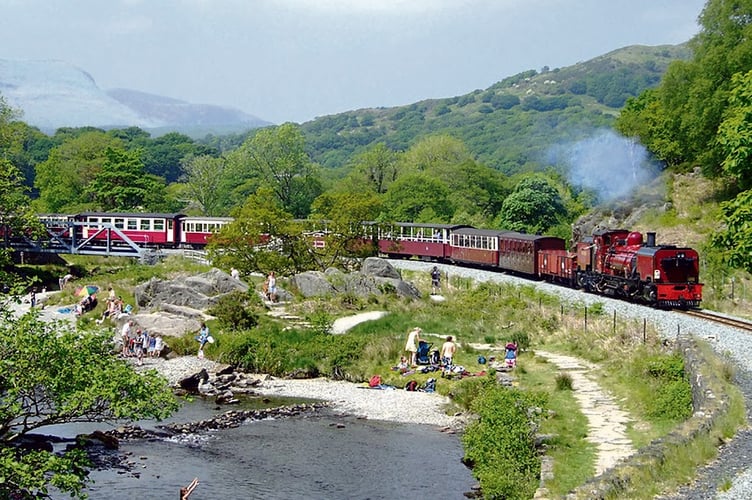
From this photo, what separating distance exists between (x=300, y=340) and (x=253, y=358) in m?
2.07

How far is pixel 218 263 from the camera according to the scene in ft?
175

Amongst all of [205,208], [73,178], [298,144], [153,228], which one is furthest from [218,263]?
[73,178]

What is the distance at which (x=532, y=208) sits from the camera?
79.3 m

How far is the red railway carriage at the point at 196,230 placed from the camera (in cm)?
7231

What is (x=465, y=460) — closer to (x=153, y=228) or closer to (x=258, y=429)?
(x=258, y=429)

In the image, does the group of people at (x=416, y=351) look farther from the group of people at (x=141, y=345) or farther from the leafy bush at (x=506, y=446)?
the group of people at (x=141, y=345)

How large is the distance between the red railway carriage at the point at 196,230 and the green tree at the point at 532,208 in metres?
26.0

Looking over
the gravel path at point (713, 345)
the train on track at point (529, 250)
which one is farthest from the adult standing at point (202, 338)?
the train on track at point (529, 250)

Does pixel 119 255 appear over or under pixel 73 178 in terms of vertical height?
under

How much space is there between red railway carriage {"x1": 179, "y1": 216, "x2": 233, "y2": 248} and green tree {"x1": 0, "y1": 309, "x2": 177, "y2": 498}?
2191 inches

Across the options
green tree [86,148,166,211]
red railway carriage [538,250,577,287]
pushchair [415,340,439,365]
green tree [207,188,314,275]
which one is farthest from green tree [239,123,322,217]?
pushchair [415,340,439,365]

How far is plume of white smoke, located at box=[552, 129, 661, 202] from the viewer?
A: 66.1 metres

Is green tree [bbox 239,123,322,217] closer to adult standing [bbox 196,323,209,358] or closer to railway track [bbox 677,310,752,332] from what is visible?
adult standing [bbox 196,323,209,358]

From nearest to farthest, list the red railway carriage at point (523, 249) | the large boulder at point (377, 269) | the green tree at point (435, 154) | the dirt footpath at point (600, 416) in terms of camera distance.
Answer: the dirt footpath at point (600, 416), the large boulder at point (377, 269), the red railway carriage at point (523, 249), the green tree at point (435, 154)
